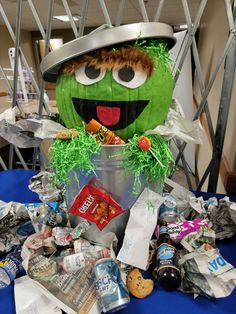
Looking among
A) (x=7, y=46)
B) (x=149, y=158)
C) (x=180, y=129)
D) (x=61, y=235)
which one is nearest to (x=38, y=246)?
(x=61, y=235)

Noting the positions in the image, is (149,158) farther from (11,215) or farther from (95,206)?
(11,215)

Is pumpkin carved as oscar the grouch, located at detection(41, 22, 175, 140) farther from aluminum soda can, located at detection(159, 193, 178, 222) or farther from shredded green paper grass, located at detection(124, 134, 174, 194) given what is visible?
aluminum soda can, located at detection(159, 193, 178, 222)

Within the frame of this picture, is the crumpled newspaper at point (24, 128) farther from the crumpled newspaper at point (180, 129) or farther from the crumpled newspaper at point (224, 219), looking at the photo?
the crumpled newspaper at point (224, 219)

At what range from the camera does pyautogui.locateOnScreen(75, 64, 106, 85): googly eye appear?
0.44m

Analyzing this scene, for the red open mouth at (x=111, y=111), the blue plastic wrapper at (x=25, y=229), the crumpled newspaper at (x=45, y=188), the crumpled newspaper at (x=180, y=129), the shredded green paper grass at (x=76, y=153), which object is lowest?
the blue plastic wrapper at (x=25, y=229)

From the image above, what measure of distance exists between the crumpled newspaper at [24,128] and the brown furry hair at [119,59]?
20cm

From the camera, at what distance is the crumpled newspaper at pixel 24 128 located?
0.58 metres

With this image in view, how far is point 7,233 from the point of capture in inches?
21.8

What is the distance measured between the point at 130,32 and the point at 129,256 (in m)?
0.40

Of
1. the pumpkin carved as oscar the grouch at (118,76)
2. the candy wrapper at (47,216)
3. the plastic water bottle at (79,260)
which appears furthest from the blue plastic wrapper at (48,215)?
the pumpkin carved as oscar the grouch at (118,76)

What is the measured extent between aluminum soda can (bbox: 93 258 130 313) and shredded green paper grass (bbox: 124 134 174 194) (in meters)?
0.15

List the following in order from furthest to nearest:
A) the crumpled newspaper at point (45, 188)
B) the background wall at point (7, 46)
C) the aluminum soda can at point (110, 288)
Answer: the background wall at point (7, 46) < the crumpled newspaper at point (45, 188) < the aluminum soda can at point (110, 288)

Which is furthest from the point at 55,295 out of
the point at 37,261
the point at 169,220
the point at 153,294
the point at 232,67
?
the point at 232,67

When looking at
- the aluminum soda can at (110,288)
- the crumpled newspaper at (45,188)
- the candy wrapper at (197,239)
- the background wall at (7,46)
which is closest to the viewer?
the aluminum soda can at (110,288)
